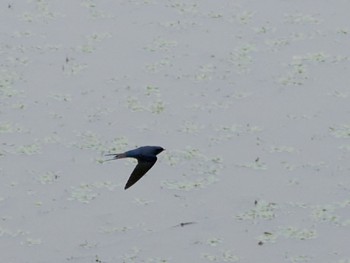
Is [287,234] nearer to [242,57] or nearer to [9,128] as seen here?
[9,128]

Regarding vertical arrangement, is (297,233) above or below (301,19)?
below

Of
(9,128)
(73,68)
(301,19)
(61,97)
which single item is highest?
(301,19)

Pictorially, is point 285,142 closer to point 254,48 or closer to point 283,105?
point 283,105

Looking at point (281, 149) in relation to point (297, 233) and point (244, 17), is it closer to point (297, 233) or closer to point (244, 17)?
point (297, 233)

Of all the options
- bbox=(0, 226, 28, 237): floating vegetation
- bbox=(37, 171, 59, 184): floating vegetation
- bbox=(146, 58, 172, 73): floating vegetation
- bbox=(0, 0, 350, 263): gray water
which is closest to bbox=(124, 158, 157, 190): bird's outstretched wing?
bbox=(0, 0, 350, 263): gray water

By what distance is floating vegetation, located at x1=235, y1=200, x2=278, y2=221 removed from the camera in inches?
267

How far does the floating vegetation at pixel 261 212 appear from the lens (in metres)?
6.79

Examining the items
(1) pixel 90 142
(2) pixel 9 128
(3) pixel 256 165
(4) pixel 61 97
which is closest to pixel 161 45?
(4) pixel 61 97

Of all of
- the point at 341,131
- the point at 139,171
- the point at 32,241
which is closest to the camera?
the point at 139,171

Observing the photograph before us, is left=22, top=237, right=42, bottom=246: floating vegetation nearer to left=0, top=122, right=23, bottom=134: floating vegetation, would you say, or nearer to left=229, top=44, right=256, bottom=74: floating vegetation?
left=0, top=122, right=23, bottom=134: floating vegetation

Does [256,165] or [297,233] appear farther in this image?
[256,165]

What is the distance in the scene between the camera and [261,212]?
6.83m

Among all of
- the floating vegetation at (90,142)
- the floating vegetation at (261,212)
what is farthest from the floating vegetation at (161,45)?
the floating vegetation at (261,212)

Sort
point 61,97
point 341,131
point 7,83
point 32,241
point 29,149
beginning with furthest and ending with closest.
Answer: point 7,83 < point 61,97 < point 341,131 < point 29,149 < point 32,241
